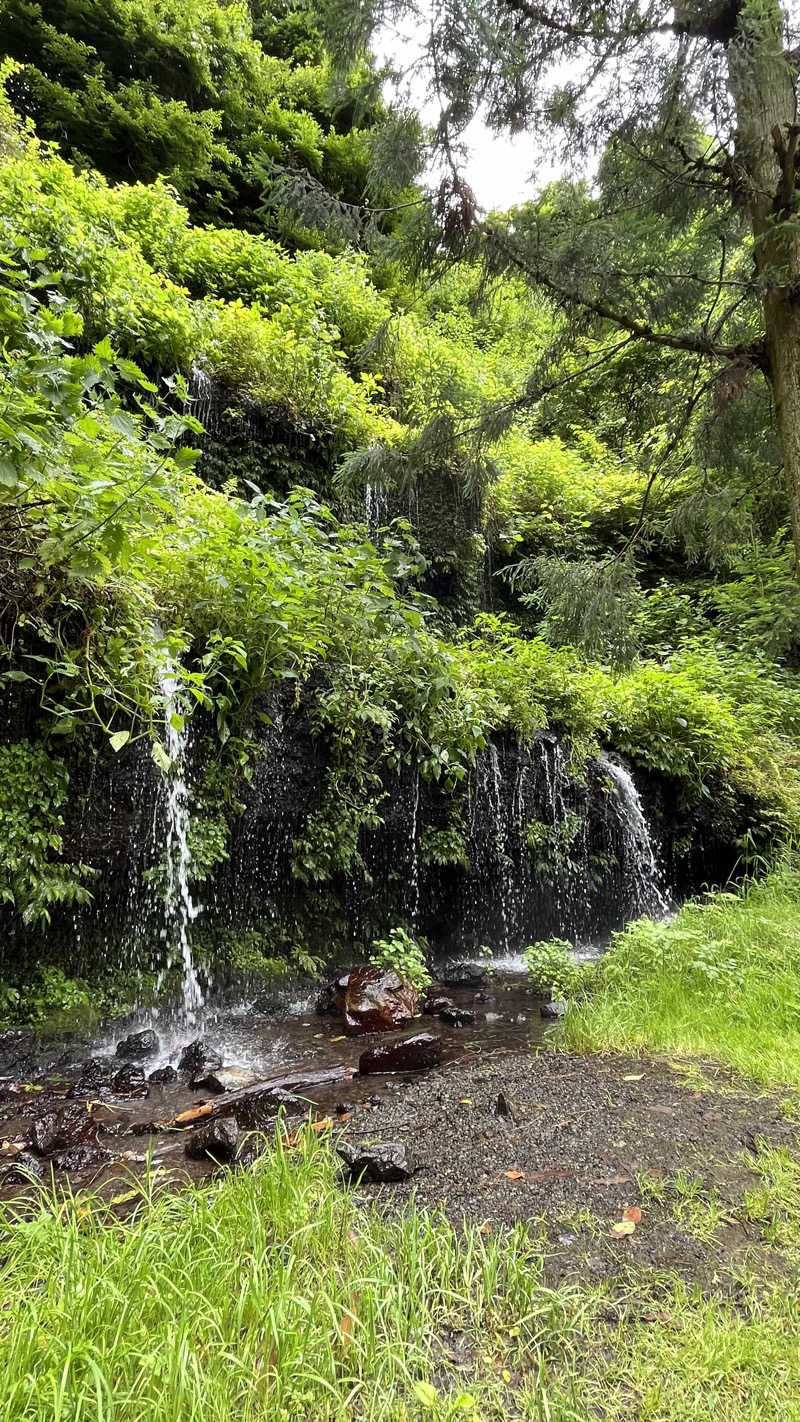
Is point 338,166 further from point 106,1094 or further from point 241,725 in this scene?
point 106,1094

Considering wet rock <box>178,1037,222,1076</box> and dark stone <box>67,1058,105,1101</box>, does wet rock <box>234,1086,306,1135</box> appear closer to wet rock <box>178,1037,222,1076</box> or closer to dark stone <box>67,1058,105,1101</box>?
wet rock <box>178,1037,222,1076</box>

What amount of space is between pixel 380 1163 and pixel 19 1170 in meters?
1.53

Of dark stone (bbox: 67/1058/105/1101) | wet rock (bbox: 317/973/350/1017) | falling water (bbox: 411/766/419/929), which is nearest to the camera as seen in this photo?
dark stone (bbox: 67/1058/105/1101)

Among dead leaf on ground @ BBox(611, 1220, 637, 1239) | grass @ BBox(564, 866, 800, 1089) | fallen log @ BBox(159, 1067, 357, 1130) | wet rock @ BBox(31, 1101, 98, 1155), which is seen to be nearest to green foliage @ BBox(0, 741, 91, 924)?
wet rock @ BBox(31, 1101, 98, 1155)

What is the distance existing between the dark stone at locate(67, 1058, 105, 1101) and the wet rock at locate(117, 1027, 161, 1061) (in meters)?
0.19

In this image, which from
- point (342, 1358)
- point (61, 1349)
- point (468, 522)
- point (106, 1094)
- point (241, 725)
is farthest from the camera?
point (468, 522)

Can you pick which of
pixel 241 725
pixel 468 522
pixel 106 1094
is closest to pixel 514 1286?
pixel 106 1094

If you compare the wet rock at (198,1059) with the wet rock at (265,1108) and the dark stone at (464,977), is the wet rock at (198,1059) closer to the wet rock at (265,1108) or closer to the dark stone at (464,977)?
the wet rock at (265,1108)

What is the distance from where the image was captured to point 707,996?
401 centimetres

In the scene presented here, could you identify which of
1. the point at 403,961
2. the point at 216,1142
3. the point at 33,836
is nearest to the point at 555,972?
the point at 403,961

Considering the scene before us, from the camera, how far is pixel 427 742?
6.23m

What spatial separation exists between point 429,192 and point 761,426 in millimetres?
3229

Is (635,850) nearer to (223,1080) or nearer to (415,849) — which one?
(415,849)

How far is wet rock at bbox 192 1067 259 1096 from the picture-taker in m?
3.68
